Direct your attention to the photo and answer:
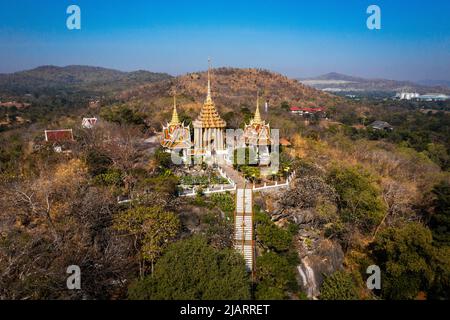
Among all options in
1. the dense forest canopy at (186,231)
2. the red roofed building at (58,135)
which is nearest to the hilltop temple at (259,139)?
the dense forest canopy at (186,231)

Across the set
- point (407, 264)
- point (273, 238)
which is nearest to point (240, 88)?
point (273, 238)

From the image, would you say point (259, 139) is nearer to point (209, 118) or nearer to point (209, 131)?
point (209, 131)

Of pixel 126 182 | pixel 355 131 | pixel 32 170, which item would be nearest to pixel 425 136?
pixel 355 131

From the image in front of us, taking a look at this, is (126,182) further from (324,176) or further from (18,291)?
(324,176)
